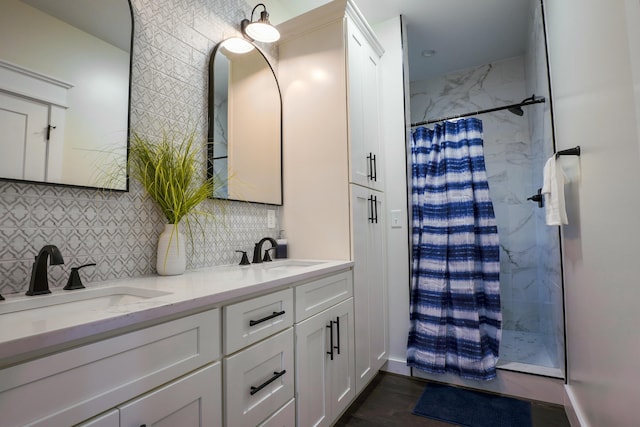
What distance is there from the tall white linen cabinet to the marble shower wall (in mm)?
1584

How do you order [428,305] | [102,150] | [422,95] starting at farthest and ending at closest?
[422,95] → [428,305] → [102,150]

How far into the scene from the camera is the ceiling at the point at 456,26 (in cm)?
234

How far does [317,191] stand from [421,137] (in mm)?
964

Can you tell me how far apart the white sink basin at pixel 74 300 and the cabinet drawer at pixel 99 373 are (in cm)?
15

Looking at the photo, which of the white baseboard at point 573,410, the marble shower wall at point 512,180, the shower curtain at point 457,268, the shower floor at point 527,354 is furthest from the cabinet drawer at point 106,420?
the marble shower wall at point 512,180

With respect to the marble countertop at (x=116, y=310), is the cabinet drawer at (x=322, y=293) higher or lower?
lower

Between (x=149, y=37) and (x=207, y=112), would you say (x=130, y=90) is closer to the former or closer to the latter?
(x=149, y=37)

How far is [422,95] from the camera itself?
352 cm

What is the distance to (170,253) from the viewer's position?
1.31m

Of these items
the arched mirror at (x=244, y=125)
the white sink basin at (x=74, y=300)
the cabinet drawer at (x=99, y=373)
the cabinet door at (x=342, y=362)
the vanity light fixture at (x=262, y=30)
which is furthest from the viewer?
the vanity light fixture at (x=262, y=30)

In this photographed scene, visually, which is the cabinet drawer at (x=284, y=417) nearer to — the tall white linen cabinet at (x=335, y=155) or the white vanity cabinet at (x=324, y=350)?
the white vanity cabinet at (x=324, y=350)

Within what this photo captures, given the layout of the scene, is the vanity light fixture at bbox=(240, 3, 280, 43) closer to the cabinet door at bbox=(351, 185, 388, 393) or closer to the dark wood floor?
the cabinet door at bbox=(351, 185, 388, 393)

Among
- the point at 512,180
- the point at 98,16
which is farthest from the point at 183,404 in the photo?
the point at 512,180

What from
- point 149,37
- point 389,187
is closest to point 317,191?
point 389,187
